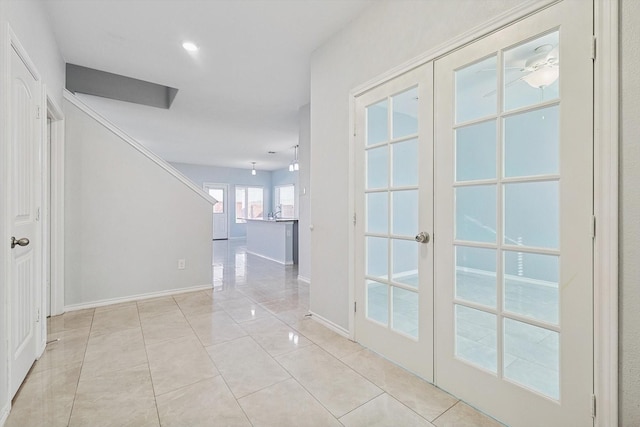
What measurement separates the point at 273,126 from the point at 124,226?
320 centimetres

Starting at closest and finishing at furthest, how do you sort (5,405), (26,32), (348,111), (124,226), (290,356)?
(5,405) → (26,32) → (290,356) → (348,111) → (124,226)

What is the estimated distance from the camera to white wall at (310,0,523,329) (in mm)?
1864

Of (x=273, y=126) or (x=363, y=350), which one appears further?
(x=273, y=126)

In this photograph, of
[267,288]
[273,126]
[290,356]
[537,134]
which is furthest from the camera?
[273,126]

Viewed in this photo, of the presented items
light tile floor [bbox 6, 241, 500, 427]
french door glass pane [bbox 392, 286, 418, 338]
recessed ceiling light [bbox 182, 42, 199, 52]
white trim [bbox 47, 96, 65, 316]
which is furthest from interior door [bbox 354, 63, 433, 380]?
white trim [bbox 47, 96, 65, 316]

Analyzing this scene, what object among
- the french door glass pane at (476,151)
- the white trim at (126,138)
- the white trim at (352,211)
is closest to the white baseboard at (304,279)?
the white trim at (126,138)

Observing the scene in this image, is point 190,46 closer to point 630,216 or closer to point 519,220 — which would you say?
point 519,220

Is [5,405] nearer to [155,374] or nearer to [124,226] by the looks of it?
[155,374]

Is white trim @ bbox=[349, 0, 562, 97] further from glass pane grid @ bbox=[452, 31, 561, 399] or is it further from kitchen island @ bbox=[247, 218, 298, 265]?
kitchen island @ bbox=[247, 218, 298, 265]

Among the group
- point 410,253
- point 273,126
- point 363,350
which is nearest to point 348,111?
point 410,253

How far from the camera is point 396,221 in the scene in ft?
6.95

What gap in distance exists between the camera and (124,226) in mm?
3557

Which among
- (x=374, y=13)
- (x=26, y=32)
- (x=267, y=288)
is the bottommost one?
(x=267, y=288)

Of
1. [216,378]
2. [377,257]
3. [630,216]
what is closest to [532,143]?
[630,216]
